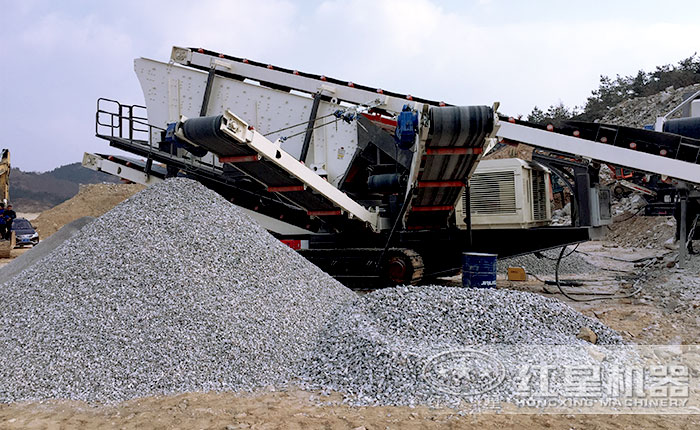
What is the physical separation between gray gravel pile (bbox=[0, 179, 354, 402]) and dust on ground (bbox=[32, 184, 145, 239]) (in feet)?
46.4

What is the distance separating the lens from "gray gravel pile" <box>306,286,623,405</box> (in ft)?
12.1

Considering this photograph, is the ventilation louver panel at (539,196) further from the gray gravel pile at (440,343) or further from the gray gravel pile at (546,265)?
the gray gravel pile at (546,265)

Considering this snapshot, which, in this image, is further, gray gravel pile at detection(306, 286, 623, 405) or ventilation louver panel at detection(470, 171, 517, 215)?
ventilation louver panel at detection(470, 171, 517, 215)

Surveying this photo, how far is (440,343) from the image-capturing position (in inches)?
170

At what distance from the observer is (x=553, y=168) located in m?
7.57

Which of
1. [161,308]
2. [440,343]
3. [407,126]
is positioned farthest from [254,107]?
[440,343]

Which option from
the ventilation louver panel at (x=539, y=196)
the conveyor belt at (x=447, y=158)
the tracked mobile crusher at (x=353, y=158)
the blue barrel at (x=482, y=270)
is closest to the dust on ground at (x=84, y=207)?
the tracked mobile crusher at (x=353, y=158)

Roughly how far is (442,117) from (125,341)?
3.71 metres

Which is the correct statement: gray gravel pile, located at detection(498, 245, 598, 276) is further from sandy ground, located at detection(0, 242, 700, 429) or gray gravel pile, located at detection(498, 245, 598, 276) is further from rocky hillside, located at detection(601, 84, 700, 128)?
rocky hillside, located at detection(601, 84, 700, 128)

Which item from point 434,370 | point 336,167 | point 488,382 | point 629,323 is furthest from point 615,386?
point 336,167

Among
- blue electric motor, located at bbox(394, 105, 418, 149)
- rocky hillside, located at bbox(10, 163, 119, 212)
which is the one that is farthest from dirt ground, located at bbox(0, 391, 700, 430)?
rocky hillside, located at bbox(10, 163, 119, 212)

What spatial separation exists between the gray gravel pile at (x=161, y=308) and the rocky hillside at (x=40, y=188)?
1694 inches

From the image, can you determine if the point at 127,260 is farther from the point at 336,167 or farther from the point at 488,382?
the point at 336,167

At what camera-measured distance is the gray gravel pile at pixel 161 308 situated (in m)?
3.89
